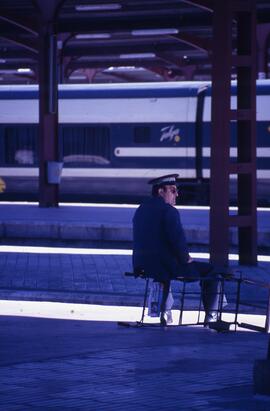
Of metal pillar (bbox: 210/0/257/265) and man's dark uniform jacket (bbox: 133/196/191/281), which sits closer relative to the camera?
man's dark uniform jacket (bbox: 133/196/191/281)

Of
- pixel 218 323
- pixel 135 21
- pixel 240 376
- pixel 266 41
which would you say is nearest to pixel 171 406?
pixel 240 376

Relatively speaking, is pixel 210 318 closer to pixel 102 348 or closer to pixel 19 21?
pixel 102 348

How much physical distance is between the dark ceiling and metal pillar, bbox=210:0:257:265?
687cm

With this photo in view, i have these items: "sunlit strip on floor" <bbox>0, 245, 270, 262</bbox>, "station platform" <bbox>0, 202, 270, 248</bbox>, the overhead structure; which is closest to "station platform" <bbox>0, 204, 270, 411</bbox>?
"sunlit strip on floor" <bbox>0, 245, 270, 262</bbox>

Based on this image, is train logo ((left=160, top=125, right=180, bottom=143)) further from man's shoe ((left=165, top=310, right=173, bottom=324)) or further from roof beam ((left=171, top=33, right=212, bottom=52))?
man's shoe ((left=165, top=310, right=173, bottom=324))

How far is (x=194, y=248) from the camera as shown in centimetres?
1769

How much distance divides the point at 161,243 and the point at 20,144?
1903cm

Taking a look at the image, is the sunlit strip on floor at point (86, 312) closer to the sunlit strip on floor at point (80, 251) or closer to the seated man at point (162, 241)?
the seated man at point (162, 241)

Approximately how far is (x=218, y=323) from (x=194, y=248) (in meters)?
8.30

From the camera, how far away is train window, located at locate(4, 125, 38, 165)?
27.9 m

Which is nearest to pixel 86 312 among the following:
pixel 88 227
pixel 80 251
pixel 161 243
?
pixel 161 243

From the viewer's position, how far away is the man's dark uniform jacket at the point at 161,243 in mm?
9289

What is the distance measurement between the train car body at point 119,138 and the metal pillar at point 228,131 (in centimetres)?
1031

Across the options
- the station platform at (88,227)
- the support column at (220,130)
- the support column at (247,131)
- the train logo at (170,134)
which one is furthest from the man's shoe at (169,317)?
the train logo at (170,134)
